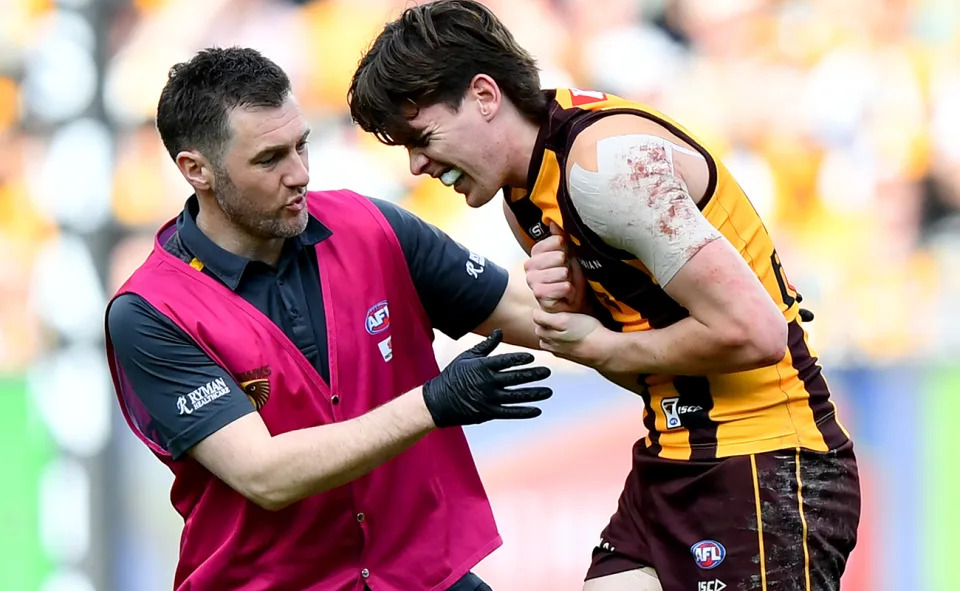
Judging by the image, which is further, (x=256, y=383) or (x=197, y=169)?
(x=197, y=169)

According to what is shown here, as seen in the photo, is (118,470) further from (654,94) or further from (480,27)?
(480,27)

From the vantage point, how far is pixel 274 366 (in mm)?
2922

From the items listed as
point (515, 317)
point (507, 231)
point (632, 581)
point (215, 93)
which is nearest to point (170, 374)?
point (215, 93)

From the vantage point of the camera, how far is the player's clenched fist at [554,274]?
257 centimetres

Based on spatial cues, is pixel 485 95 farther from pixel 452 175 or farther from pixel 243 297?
pixel 243 297

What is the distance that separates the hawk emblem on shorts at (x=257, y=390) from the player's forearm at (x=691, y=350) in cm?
80

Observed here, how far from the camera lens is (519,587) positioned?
17.7ft

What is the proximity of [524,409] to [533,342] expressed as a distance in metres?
0.67

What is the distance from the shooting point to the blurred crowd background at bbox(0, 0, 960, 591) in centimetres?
522

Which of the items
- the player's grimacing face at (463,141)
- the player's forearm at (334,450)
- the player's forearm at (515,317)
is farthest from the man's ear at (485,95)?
the player's forearm at (515,317)

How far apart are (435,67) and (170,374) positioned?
3.02 feet

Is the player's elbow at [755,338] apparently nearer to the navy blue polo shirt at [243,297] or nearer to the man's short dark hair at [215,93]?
the navy blue polo shirt at [243,297]

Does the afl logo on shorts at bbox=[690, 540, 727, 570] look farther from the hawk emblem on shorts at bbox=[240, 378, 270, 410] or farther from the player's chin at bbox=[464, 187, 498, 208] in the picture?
the hawk emblem on shorts at bbox=[240, 378, 270, 410]

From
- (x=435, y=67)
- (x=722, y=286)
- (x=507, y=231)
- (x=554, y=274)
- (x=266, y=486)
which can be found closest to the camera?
(x=722, y=286)
